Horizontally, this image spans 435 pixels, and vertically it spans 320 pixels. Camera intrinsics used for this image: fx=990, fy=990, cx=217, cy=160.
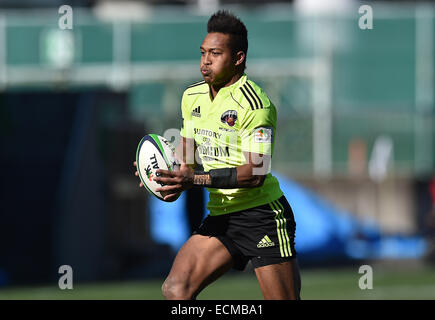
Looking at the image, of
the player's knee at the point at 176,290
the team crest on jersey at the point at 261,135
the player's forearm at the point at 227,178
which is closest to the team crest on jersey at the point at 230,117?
the team crest on jersey at the point at 261,135

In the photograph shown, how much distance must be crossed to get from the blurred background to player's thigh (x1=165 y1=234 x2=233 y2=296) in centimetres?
781

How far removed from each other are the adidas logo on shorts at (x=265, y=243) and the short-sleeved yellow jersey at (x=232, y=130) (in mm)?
283

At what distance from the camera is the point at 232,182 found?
7.27 m

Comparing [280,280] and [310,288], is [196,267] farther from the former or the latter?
[310,288]

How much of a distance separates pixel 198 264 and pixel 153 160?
0.85 meters

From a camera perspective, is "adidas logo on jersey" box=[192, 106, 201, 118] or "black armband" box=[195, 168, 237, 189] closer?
"black armband" box=[195, 168, 237, 189]

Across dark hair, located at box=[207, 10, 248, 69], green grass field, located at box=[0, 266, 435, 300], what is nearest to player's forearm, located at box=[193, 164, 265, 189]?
dark hair, located at box=[207, 10, 248, 69]

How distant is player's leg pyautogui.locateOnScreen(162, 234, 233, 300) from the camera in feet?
23.6

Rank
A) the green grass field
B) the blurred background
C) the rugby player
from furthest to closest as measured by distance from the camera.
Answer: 1. the blurred background
2. the green grass field
3. the rugby player

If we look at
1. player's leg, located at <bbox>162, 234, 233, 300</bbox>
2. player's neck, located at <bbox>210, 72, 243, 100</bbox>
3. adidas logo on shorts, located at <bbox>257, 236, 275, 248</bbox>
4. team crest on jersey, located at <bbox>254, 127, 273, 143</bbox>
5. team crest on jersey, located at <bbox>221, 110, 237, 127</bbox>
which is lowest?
player's leg, located at <bbox>162, 234, 233, 300</bbox>

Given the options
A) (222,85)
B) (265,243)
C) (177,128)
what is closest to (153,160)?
(222,85)

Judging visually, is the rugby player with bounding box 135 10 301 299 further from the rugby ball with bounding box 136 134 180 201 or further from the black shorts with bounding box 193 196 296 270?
the rugby ball with bounding box 136 134 180 201

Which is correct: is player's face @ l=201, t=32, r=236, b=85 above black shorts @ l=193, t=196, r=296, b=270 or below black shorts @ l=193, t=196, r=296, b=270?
above
